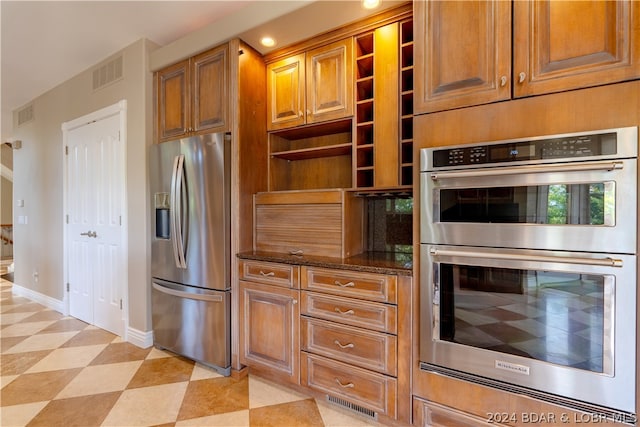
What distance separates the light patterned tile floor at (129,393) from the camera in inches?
67.9

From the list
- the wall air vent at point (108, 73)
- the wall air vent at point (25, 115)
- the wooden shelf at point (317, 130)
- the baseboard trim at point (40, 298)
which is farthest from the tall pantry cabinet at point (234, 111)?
the wall air vent at point (25, 115)

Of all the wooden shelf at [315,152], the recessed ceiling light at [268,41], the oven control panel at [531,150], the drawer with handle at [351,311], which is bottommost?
the drawer with handle at [351,311]

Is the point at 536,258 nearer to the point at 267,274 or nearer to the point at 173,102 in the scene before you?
the point at 267,274

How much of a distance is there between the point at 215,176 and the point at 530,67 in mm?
1941

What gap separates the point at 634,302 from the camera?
3.72 ft

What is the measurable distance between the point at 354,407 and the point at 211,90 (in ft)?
7.99

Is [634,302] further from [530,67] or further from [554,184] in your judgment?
[530,67]

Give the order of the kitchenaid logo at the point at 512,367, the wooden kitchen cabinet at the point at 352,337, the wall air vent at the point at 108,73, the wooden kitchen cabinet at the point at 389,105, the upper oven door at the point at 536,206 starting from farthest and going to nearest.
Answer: the wall air vent at the point at 108,73, the wooden kitchen cabinet at the point at 389,105, the wooden kitchen cabinet at the point at 352,337, the kitchenaid logo at the point at 512,367, the upper oven door at the point at 536,206

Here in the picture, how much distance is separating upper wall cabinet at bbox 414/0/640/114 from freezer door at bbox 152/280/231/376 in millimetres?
1923

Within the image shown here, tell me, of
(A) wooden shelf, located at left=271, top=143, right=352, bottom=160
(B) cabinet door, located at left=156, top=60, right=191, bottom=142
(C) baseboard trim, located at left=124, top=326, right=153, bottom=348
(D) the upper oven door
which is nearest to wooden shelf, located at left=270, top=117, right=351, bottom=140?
(A) wooden shelf, located at left=271, top=143, right=352, bottom=160

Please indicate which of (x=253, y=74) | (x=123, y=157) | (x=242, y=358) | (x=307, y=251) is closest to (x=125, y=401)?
(x=242, y=358)

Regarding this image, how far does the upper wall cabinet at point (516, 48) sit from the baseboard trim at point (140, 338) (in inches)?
113

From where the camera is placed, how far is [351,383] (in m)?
1.71

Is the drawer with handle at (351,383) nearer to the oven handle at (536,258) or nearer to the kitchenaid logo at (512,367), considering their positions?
the kitchenaid logo at (512,367)
